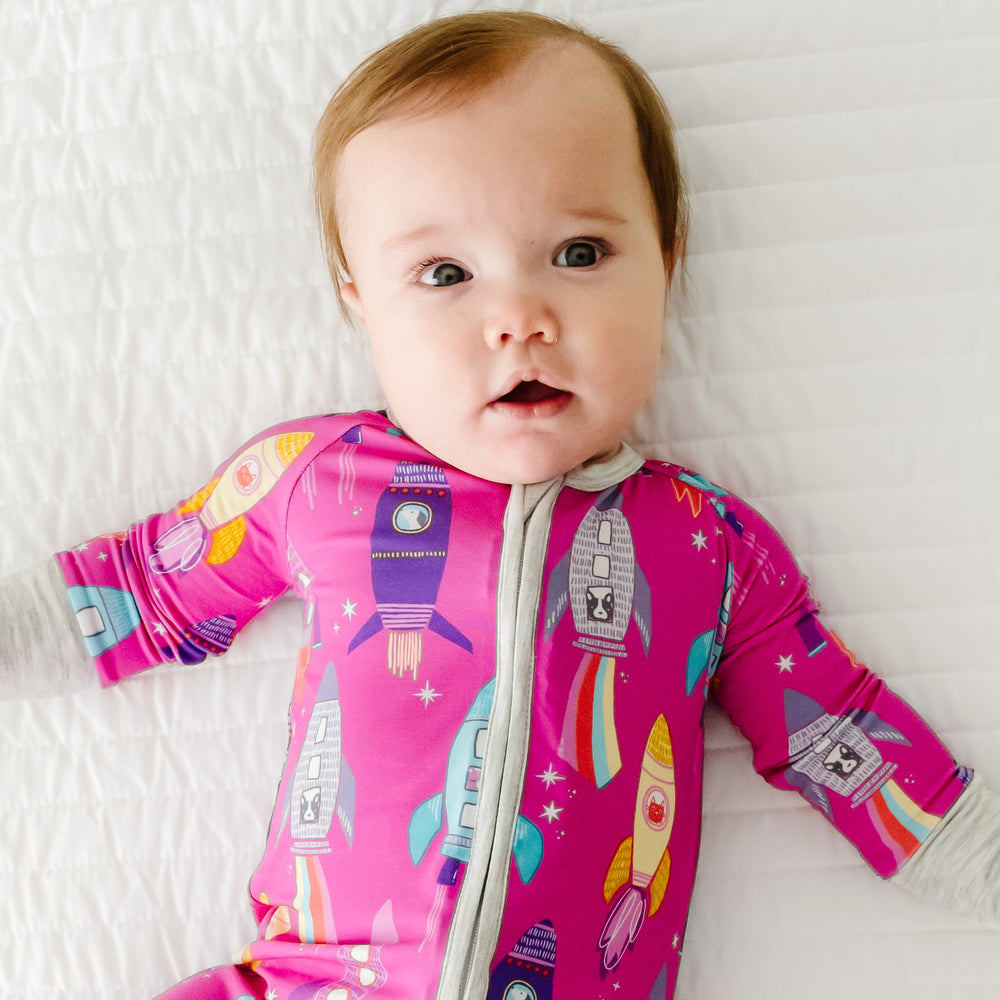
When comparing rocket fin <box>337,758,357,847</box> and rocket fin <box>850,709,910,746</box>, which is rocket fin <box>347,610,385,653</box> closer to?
rocket fin <box>337,758,357,847</box>

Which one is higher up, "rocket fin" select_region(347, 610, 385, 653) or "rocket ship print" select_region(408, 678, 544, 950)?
"rocket fin" select_region(347, 610, 385, 653)

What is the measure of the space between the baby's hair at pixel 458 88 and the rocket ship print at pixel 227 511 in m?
0.19

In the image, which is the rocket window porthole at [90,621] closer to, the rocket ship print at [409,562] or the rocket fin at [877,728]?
the rocket ship print at [409,562]

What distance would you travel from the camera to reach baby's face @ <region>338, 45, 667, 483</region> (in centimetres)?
→ 90

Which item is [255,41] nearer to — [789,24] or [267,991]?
[789,24]

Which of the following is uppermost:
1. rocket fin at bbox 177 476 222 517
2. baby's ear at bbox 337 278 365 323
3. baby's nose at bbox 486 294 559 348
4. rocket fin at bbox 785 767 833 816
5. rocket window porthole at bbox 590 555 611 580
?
baby's nose at bbox 486 294 559 348

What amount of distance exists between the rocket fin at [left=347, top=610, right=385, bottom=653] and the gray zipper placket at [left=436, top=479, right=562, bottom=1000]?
111 millimetres

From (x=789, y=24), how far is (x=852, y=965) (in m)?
0.97

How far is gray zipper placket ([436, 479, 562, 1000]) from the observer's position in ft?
2.88

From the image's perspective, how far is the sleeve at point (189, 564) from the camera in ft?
3.45

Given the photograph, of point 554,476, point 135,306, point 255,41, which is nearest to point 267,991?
point 554,476

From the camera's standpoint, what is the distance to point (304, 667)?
3.42ft

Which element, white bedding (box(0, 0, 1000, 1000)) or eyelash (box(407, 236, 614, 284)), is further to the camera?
white bedding (box(0, 0, 1000, 1000))

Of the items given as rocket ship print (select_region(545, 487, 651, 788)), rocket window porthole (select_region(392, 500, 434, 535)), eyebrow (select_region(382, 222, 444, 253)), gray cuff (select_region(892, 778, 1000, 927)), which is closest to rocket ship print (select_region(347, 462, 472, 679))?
rocket window porthole (select_region(392, 500, 434, 535))
